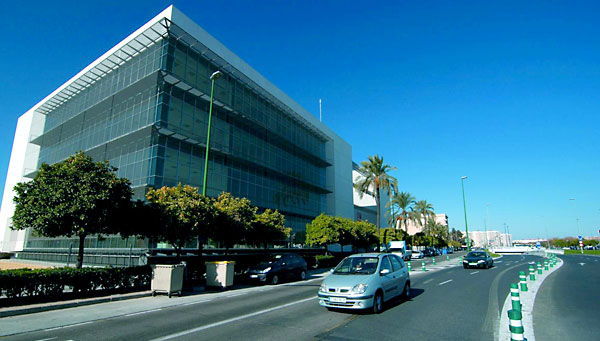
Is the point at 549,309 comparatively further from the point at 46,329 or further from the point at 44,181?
the point at 44,181

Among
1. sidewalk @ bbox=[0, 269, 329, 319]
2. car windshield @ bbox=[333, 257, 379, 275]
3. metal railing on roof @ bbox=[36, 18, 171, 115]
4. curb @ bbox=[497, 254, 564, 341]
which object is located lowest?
sidewalk @ bbox=[0, 269, 329, 319]

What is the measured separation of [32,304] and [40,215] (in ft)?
11.1

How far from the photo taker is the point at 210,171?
30.8 m

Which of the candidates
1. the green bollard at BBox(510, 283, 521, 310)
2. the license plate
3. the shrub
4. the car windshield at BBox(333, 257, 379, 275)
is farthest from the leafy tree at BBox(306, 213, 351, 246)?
the green bollard at BBox(510, 283, 521, 310)

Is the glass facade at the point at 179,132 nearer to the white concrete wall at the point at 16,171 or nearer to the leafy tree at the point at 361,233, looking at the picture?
the white concrete wall at the point at 16,171

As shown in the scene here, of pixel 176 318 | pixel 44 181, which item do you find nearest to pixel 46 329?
pixel 176 318

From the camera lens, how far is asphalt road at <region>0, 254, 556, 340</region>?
7094 mm

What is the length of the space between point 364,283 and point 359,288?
21cm

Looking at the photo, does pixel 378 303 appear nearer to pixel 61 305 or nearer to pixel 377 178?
pixel 61 305

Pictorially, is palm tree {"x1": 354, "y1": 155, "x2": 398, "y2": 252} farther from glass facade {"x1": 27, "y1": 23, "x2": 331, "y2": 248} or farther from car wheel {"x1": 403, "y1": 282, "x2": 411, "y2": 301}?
car wheel {"x1": 403, "y1": 282, "x2": 411, "y2": 301}

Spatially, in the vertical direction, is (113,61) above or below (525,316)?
above

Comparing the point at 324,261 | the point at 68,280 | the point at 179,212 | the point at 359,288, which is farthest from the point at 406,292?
the point at 324,261

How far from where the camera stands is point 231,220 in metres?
19.4

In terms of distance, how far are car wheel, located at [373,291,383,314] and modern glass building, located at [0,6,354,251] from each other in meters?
21.5
